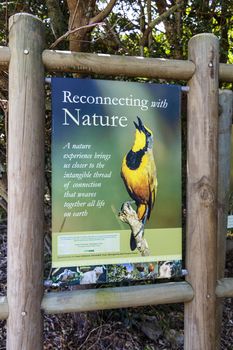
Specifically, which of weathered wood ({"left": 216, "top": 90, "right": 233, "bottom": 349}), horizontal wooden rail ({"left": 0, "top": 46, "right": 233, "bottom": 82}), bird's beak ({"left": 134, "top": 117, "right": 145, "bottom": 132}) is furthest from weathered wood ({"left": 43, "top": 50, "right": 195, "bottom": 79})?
weathered wood ({"left": 216, "top": 90, "right": 233, "bottom": 349})

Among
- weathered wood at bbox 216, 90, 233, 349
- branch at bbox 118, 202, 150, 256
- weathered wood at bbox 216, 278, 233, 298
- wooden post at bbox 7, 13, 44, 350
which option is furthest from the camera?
weathered wood at bbox 216, 90, 233, 349

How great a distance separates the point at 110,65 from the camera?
238 centimetres

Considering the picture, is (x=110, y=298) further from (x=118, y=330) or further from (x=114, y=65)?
(x=114, y=65)

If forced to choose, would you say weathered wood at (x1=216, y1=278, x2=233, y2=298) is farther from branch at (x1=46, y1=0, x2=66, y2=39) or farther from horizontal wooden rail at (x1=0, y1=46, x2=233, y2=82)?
branch at (x1=46, y1=0, x2=66, y2=39)

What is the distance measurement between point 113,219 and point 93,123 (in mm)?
565

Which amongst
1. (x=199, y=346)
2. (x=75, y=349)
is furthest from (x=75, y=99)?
(x=75, y=349)

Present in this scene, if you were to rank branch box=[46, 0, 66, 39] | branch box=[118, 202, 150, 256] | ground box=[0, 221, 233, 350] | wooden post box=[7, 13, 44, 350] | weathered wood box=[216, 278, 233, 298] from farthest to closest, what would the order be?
branch box=[46, 0, 66, 39], ground box=[0, 221, 233, 350], weathered wood box=[216, 278, 233, 298], branch box=[118, 202, 150, 256], wooden post box=[7, 13, 44, 350]

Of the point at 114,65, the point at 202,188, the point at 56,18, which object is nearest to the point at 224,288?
the point at 202,188

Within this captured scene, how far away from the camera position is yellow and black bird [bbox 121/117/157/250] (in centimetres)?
245

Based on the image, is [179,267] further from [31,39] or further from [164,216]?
[31,39]

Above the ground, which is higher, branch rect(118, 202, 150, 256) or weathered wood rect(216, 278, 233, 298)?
branch rect(118, 202, 150, 256)

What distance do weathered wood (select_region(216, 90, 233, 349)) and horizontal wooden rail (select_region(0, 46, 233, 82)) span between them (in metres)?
0.41

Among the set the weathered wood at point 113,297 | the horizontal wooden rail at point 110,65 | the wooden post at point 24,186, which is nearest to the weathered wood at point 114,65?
the horizontal wooden rail at point 110,65

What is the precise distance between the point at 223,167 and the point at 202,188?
0.39 m
